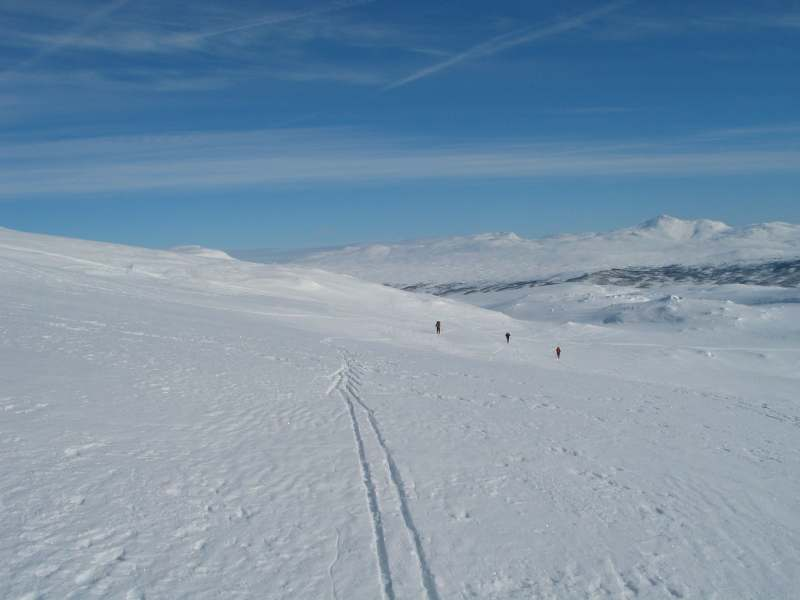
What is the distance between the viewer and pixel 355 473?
10.2 m

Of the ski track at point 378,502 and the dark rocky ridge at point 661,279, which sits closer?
the ski track at point 378,502

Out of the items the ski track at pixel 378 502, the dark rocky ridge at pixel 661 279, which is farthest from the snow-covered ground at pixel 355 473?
the dark rocky ridge at pixel 661 279

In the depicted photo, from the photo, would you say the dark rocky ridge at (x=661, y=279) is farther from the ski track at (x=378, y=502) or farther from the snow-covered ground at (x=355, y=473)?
the ski track at (x=378, y=502)

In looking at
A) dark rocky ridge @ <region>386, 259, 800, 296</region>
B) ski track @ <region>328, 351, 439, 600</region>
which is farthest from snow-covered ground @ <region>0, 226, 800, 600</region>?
dark rocky ridge @ <region>386, 259, 800, 296</region>

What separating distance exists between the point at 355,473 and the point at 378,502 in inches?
46.7

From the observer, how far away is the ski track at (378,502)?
281 inches

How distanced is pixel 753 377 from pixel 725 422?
1620 centimetres

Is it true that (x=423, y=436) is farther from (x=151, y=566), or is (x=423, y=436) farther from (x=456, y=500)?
(x=151, y=566)

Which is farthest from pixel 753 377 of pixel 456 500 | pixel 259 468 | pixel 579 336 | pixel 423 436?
pixel 259 468

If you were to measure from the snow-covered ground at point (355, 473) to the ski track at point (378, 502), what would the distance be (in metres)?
0.04

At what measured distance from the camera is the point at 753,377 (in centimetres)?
3181

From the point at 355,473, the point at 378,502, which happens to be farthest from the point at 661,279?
the point at 378,502

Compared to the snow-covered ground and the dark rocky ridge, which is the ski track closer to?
the snow-covered ground

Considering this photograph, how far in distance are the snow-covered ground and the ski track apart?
0.14 ft
